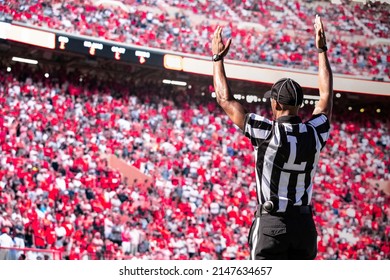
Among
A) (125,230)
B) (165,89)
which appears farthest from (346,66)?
(125,230)

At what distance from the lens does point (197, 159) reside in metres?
8.69

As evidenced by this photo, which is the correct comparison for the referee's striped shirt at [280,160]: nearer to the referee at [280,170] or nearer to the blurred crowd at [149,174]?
the referee at [280,170]

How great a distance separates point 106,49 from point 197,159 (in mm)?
1972

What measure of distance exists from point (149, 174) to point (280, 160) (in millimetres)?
6453

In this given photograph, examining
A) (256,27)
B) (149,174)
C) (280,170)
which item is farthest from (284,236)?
(256,27)

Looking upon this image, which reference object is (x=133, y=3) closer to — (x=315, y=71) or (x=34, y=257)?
(x=315, y=71)

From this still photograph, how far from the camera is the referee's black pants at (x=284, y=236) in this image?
1973 mm

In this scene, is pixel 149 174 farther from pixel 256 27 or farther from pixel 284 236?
pixel 284 236

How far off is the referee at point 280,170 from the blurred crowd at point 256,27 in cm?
734

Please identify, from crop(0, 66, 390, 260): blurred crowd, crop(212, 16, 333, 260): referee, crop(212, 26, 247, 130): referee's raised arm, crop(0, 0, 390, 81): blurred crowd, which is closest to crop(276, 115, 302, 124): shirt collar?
crop(212, 16, 333, 260): referee

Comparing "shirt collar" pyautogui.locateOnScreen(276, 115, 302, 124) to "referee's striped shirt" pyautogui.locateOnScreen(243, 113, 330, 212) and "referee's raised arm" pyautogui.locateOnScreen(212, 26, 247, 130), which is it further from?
"referee's raised arm" pyautogui.locateOnScreen(212, 26, 247, 130)

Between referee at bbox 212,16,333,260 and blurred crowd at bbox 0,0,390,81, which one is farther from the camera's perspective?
blurred crowd at bbox 0,0,390,81

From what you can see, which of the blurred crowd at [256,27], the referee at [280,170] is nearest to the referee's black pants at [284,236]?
the referee at [280,170]

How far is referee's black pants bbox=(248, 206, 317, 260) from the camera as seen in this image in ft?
6.47
